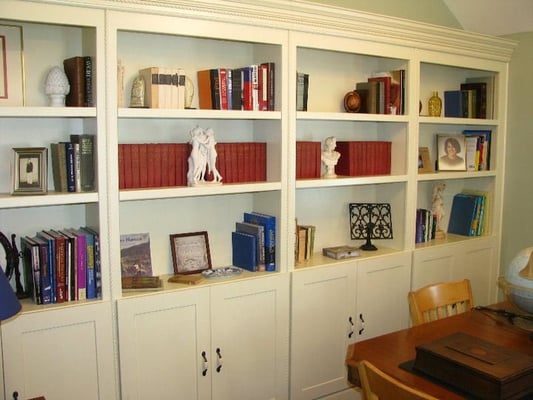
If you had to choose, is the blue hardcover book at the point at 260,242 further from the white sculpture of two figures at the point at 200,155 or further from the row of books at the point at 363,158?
the row of books at the point at 363,158

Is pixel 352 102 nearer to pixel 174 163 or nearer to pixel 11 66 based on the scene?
pixel 174 163

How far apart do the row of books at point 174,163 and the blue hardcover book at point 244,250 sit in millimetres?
303

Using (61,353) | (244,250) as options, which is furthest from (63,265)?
(244,250)

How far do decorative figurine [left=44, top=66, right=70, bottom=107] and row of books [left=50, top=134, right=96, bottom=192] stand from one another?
163 millimetres

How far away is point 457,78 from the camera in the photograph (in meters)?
3.96

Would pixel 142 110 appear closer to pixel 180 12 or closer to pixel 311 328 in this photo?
pixel 180 12

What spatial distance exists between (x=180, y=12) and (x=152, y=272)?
1245mm

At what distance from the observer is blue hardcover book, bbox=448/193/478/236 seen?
3.86 m

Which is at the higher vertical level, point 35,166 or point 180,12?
point 180,12

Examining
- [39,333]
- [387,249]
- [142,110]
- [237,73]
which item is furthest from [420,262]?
[39,333]

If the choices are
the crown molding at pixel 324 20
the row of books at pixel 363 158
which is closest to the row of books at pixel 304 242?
the row of books at pixel 363 158

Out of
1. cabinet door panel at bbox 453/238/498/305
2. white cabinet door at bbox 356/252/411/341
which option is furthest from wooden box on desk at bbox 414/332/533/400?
cabinet door panel at bbox 453/238/498/305

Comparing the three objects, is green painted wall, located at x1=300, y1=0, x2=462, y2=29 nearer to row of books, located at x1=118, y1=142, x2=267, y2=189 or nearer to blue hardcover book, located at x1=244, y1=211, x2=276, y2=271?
row of books, located at x1=118, y1=142, x2=267, y2=189

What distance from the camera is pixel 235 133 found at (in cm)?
297
